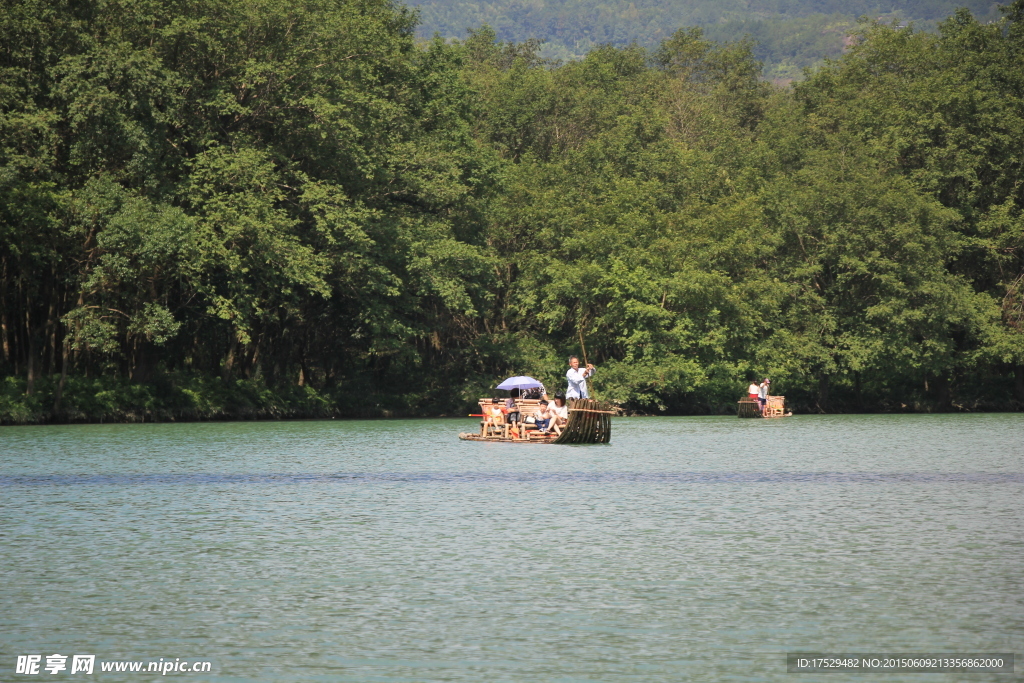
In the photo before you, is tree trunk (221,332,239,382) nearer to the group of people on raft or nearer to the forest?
the forest

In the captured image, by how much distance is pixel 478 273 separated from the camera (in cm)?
5125

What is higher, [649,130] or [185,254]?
[649,130]

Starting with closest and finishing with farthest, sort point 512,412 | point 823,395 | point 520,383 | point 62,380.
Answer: point 512,412
point 520,383
point 62,380
point 823,395

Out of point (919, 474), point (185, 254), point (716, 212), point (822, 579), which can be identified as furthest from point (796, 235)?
point (822, 579)

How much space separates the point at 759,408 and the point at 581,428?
20.2 meters

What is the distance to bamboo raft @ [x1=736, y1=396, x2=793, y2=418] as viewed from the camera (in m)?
49.3

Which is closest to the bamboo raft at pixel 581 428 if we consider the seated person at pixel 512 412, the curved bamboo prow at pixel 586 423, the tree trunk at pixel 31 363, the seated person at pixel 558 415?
the curved bamboo prow at pixel 586 423

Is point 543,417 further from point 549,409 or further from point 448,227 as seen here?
point 448,227

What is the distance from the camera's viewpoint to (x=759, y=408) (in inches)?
1941

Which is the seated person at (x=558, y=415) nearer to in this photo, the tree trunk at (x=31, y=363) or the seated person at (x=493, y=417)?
the seated person at (x=493, y=417)

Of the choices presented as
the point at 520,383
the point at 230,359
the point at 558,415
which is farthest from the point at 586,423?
the point at 230,359

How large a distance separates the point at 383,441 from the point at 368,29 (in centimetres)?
1974

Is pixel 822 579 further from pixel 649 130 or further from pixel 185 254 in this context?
pixel 649 130

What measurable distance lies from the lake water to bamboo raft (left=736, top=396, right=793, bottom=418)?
78.0ft
